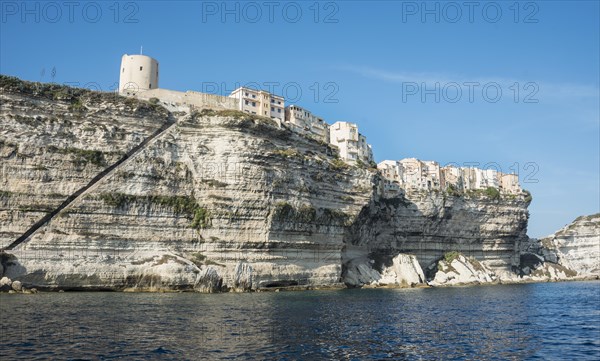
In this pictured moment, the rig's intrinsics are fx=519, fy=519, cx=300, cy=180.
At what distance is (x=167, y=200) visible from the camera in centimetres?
5869

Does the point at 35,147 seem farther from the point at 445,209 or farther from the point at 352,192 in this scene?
the point at 445,209

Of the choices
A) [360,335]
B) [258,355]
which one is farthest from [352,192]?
[258,355]

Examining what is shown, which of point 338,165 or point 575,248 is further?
point 575,248

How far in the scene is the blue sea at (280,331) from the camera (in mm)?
21547

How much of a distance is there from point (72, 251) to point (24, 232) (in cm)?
497

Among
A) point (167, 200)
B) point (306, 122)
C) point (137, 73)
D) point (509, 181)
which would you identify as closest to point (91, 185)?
point (167, 200)

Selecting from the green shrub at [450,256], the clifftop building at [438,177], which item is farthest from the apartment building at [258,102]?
the green shrub at [450,256]

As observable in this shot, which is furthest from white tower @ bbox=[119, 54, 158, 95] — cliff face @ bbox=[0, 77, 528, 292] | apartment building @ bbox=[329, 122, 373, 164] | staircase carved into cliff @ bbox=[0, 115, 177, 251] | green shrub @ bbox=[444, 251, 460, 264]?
green shrub @ bbox=[444, 251, 460, 264]

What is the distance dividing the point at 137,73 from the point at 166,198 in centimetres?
2306

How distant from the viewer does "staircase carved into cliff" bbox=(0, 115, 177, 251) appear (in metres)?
51.3

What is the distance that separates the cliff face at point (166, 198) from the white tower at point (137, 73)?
8.92 m

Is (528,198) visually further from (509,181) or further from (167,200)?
(167,200)

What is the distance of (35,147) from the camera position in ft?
181

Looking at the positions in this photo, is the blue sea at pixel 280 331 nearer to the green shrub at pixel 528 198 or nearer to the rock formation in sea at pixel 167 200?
the rock formation in sea at pixel 167 200
